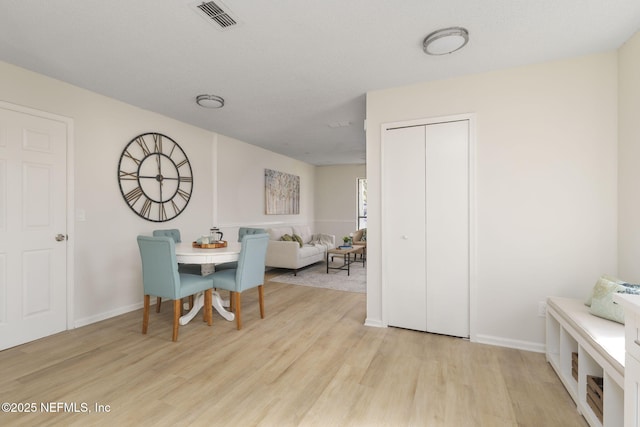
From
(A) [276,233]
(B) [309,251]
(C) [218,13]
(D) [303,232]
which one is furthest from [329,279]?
(C) [218,13]

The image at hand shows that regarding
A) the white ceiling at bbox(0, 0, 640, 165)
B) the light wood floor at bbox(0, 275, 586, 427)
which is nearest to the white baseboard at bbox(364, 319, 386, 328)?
the light wood floor at bbox(0, 275, 586, 427)

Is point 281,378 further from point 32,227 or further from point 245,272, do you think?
point 32,227

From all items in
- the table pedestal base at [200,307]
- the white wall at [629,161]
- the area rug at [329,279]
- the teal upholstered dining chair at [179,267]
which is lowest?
the area rug at [329,279]

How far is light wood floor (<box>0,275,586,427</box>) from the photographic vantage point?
171 cm

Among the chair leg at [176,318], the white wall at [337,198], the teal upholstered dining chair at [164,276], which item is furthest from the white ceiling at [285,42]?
the white wall at [337,198]

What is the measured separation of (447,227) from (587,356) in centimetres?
133

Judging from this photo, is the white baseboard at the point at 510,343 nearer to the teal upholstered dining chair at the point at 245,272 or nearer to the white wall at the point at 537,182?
the white wall at the point at 537,182

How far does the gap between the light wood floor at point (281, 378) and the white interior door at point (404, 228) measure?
25 cm

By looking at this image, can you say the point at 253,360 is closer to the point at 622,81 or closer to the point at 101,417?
the point at 101,417

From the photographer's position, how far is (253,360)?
7.77ft

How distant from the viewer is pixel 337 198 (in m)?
8.26

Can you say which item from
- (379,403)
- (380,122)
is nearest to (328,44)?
(380,122)

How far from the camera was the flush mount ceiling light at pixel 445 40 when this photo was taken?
80.7 inches

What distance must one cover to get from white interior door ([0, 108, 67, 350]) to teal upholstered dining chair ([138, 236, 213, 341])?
886 mm
